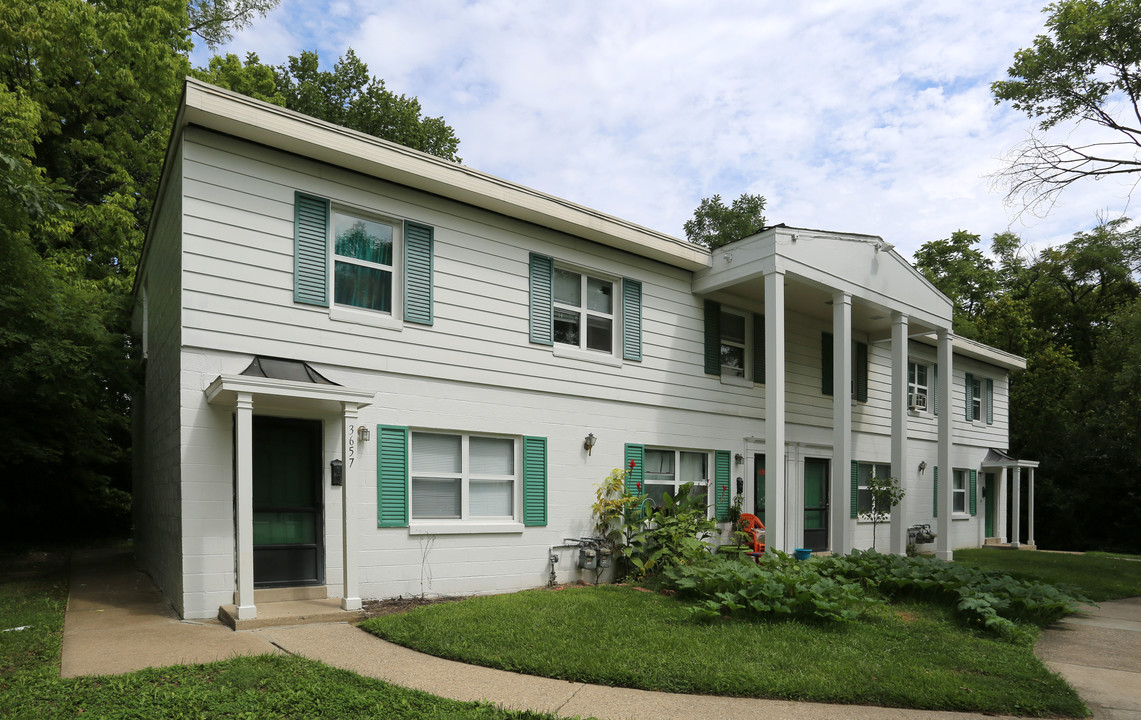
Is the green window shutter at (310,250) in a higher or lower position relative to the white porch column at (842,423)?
higher

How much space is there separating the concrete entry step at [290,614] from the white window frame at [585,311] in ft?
14.6

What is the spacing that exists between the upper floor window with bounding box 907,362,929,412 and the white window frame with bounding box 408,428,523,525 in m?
11.1

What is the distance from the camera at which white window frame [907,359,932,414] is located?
16875 mm

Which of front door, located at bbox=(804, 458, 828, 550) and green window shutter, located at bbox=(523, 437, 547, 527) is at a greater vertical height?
green window shutter, located at bbox=(523, 437, 547, 527)

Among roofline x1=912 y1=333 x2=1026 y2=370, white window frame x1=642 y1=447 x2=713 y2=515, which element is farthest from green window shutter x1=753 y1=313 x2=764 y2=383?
roofline x1=912 y1=333 x2=1026 y2=370

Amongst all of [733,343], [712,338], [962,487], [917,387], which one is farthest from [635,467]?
[962,487]

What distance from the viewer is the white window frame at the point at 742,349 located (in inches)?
493

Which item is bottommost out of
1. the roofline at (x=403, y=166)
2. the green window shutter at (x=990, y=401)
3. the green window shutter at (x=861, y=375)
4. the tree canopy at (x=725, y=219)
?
the green window shutter at (x=990, y=401)

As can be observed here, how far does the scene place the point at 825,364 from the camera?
47.0 feet

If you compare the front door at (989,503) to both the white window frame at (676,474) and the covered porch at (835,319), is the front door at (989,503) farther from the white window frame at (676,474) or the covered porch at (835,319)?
the white window frame at (676,474)

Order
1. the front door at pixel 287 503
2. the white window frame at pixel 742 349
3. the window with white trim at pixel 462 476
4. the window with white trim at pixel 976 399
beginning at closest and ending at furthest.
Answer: the front door at pixel 287 503, the window with white trim at pixel 462 476, the white window frame at pixel 742 349, the window with white trim at pixel 976 399

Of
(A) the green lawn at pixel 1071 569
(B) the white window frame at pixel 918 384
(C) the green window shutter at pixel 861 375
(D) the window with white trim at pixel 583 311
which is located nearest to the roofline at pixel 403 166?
(D) the window with white trim at pixel 583 311

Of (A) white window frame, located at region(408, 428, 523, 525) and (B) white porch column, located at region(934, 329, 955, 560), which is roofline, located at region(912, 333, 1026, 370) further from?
(A) white window frame, located at region(408, 428, 523, 525)

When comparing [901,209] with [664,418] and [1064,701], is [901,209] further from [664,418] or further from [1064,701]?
[1064,701]
